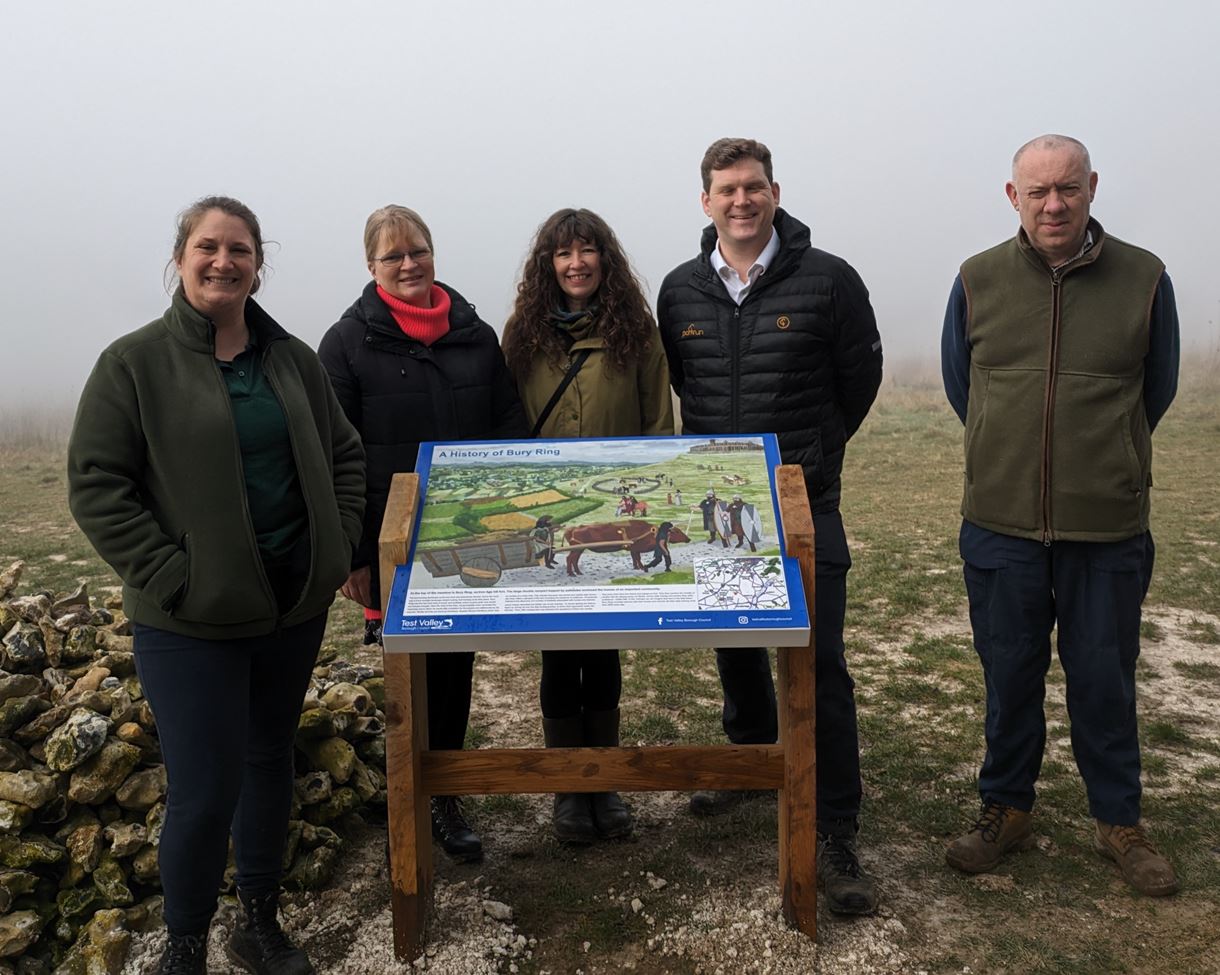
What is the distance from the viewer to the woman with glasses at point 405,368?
388cm

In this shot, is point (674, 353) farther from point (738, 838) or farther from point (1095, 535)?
point (738, 838)

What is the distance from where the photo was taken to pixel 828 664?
3.89m

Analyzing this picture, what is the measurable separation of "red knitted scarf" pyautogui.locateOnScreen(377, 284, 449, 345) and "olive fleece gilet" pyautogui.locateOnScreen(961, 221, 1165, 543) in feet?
6.43

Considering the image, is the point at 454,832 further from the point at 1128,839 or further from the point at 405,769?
the point at 1128,839

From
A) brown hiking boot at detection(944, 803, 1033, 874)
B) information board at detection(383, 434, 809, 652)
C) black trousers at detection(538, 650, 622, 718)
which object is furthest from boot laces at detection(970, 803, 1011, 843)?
information board at detection(383, 434, 809, 652)

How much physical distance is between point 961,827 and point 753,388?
2002 millimetres

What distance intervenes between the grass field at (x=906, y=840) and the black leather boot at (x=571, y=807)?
0.08 meters

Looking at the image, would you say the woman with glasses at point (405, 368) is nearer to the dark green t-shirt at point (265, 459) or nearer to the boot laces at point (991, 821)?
the dark green t-shirt at point (265, 459)

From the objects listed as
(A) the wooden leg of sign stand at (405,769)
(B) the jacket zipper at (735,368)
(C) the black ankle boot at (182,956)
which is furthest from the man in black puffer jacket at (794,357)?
(C) the black ankle boot at (182,956)

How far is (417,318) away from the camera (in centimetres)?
393

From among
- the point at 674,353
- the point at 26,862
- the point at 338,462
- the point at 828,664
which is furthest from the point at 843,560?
the point at 26,862

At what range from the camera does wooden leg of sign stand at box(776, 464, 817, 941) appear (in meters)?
3.47

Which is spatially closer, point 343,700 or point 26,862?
point 26,862

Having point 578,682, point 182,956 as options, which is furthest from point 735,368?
point 182,956
